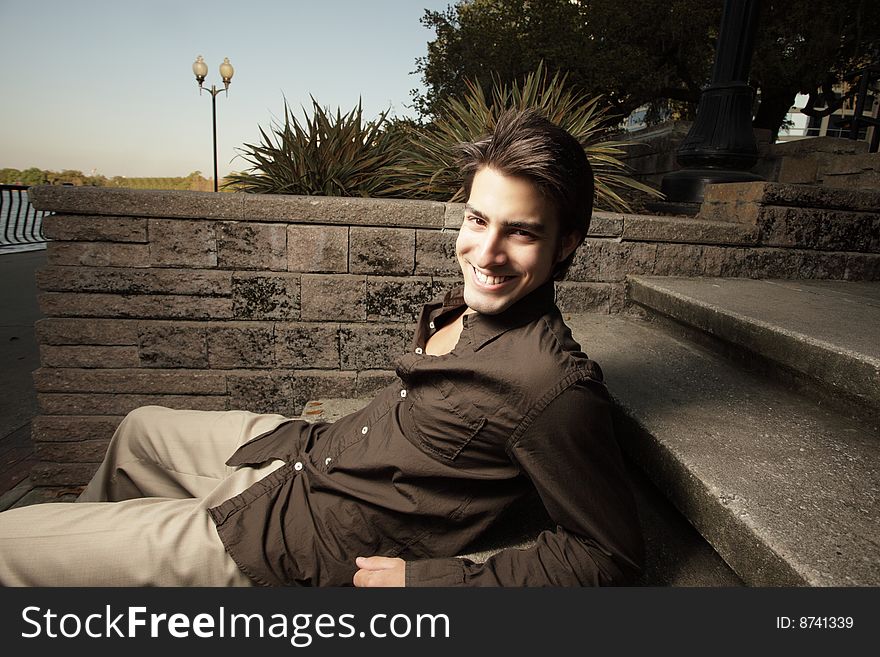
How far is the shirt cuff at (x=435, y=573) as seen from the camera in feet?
3.63

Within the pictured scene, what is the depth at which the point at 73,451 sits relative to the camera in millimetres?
2924

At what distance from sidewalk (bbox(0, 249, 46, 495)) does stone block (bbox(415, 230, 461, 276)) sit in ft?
9.13

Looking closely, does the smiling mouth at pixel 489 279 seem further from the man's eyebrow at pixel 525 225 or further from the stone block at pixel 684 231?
the stone block at pixel 684 231

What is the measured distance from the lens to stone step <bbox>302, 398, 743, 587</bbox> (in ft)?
4.20

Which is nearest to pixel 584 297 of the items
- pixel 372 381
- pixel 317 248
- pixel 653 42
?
pixel 372 381

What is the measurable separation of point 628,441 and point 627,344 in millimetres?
796

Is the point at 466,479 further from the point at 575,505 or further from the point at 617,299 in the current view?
the point at 617,299

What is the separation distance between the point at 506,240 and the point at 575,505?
0.62 meters

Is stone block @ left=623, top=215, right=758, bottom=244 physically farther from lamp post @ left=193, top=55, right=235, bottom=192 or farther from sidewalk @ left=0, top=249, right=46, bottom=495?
lamp post @ left=193, top=55, right=235, bottom=192

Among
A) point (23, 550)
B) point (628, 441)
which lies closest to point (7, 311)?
point (23, 550)

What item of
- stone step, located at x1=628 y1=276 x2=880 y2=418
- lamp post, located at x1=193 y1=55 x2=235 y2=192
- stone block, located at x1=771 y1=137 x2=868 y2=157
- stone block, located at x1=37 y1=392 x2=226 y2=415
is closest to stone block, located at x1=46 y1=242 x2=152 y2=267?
stone block, located at x1=37 y1=392 x2=226 y2=415

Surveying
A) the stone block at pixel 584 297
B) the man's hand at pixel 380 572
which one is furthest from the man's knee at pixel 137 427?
the stone block at pixel 584 297

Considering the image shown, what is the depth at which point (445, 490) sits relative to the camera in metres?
1.27

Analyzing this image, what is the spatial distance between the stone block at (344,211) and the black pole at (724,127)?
2588mm
